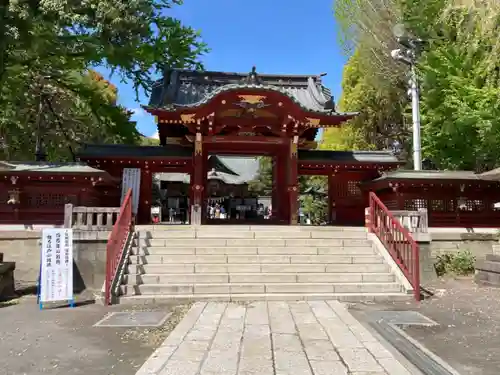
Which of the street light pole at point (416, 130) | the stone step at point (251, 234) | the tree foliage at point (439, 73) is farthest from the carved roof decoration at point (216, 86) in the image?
the stone step at point (251, 234)

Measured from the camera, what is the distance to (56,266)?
8492 millimetres

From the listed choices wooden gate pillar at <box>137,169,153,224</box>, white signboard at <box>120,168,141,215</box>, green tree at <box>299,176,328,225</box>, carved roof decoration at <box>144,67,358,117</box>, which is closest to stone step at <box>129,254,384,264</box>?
white signboard at <box>120,168,141,215</box>

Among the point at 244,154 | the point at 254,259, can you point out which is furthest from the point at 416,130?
the point at 254,259

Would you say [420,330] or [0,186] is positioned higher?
[0,186]

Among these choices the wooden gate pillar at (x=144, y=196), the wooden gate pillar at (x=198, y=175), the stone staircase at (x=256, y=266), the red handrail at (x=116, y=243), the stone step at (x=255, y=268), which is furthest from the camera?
the wooden gate pillar at (x=144, y=196)

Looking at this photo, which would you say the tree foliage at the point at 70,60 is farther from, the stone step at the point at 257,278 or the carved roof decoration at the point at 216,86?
the stone step at the point at 257,278

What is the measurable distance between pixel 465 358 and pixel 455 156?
1369 cm

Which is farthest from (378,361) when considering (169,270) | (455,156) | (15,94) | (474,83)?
(15,94)

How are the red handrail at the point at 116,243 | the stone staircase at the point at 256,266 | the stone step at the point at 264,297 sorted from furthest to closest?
the stone staircase at the point at 256,266, the stone step at the point at 264,297, the red handrail at the point at 116,243

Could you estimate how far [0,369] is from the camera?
4.72 meters

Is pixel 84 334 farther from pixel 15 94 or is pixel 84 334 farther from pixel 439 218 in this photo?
pixel 15 94

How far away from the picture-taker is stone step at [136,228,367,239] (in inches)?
445

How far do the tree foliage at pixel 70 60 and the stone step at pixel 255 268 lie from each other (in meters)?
7.58

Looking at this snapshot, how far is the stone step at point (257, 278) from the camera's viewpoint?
9.30m
